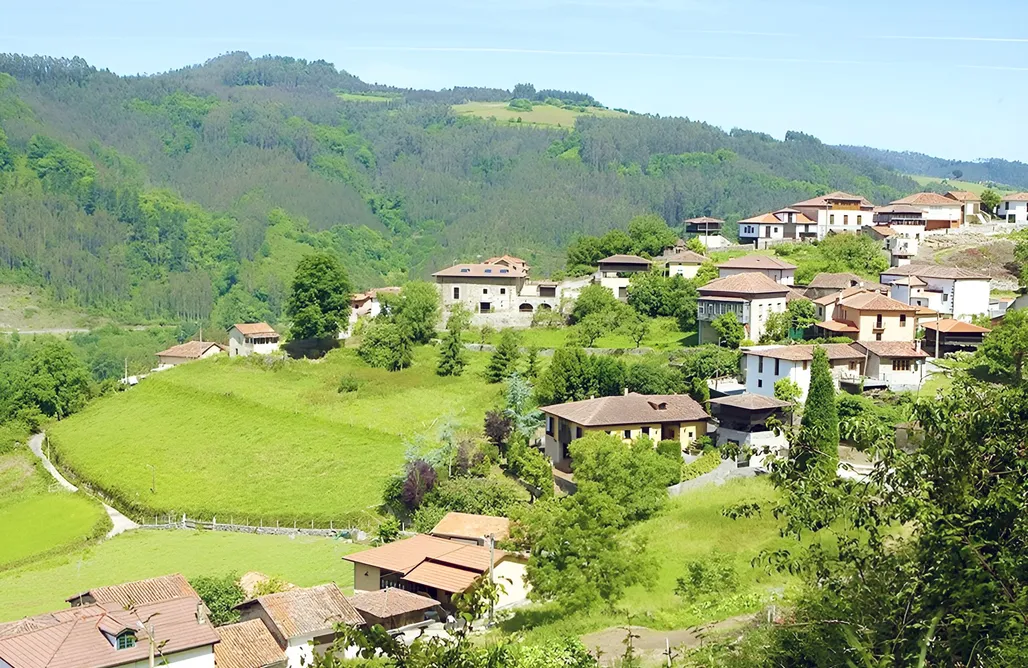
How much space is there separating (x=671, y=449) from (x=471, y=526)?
774cm

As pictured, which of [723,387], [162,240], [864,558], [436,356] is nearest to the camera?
[864,558]

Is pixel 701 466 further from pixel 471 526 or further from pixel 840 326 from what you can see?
pixel 840 326

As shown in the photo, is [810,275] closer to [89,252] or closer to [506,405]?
[506,405]

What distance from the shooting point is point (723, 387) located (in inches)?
1747

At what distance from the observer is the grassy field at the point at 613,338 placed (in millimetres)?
52250

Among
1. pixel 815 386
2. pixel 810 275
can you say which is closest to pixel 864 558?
pixel 815 386

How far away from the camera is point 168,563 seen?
37156mm

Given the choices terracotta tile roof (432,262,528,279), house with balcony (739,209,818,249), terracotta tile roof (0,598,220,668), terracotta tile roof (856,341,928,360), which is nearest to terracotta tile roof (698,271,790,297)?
terracotta tile roof (856,341,928,360)

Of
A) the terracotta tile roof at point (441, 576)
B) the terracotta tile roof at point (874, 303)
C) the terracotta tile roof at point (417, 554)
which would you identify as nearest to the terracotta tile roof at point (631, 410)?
the terracotta tile roof at point (417, 554)

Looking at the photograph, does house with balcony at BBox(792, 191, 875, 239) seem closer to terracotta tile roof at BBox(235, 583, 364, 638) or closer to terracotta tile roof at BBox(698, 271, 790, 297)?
terracotta tile roof at BBox(698, 271, 790, 297)

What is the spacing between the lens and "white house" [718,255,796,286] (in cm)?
5706

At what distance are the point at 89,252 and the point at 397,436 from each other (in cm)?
11982

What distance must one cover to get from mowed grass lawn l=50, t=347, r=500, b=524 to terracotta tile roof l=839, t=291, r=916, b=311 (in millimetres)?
15412

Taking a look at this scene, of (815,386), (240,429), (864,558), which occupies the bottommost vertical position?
(240,429)
